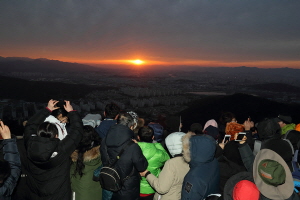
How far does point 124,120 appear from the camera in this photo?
9.04 feet

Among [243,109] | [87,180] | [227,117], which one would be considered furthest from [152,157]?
[243,109]

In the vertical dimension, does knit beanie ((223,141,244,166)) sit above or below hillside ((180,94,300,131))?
above

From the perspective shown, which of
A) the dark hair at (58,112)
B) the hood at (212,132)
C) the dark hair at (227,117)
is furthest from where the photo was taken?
the dark hair at (227,117)

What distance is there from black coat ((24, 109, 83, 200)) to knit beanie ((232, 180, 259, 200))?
1879mm

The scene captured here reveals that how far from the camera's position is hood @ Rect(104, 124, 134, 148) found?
2.21 metres

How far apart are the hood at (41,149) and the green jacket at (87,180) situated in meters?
0.62

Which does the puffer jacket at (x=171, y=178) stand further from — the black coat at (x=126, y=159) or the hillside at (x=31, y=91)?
the hillside at (x=31, y=91)

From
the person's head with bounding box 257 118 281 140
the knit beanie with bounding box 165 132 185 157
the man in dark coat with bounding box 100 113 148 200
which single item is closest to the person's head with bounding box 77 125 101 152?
the man in dark coat with bounding box 100 113 148 200

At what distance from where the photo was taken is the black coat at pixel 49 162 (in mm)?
1989

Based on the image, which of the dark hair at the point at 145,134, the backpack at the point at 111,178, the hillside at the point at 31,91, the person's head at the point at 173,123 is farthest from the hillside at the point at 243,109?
the hillside at the point at 31,91

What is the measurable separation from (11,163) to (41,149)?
54cm

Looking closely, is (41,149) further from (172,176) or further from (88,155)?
(172,176)

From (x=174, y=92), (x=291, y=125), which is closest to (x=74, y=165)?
(x=291, y=125)

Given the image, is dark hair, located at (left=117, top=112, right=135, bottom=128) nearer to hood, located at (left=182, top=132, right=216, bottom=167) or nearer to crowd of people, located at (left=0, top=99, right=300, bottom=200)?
crowd of people, located at (left=0, top=99, right=300, bottom=200)
